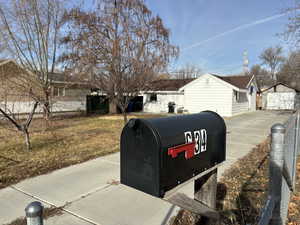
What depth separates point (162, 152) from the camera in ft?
4.51

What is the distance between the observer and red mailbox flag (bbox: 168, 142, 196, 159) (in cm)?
144

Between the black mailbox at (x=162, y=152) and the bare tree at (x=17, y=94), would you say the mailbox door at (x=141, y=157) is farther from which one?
the bare tree at (x=17, y=94)

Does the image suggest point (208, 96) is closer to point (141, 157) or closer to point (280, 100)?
point (280, 100)

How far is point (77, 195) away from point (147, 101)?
18.4m

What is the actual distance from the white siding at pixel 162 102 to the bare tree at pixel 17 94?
42.6 ft

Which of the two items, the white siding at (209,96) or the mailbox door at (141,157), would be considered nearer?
the mailbox door at (141,157)

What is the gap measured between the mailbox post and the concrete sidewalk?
3.85ft

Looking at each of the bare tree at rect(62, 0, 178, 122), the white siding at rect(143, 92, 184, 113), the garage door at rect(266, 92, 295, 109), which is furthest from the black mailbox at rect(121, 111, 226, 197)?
the garage door at rect(266, 92, 295, 109)

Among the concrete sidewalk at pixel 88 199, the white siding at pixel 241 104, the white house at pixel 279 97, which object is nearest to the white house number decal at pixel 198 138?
the concrete sidewalk at pixel 88 199

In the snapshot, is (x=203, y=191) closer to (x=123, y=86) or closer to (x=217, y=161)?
(x=217, y=161)

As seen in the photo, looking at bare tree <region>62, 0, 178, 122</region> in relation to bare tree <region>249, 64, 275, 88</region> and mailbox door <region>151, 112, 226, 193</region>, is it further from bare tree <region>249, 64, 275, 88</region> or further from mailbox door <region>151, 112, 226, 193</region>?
bare tree <region>249, 64, 275, 88</region>

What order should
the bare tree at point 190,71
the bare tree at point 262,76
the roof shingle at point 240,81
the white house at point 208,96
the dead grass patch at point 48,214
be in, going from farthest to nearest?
the bare tree at point 262,76, the bare tree at point 190,71, the roof shingle at point 240,81, the white house at point 208,96, the dead grass patch at point 48,214

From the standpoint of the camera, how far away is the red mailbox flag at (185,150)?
1442 mm

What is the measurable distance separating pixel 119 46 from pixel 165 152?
7.45 meters
